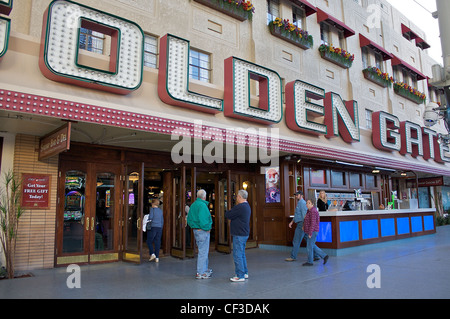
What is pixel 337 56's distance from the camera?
15859 mm

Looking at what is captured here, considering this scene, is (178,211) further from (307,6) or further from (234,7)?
(307,6)

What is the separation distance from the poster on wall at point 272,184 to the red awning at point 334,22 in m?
7.37

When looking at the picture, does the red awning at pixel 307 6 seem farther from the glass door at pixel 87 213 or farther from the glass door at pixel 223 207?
the glass door at pixel 87 213

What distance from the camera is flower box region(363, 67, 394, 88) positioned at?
1772cm

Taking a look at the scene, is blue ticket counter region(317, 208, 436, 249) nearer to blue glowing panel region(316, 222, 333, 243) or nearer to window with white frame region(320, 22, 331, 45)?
blue glowing panel region(316, 222, 333, 243)

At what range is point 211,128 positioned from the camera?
8.76 metres

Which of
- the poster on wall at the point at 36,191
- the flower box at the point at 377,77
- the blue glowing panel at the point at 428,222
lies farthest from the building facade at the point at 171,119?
the blue glowing panel at the point at 428,222

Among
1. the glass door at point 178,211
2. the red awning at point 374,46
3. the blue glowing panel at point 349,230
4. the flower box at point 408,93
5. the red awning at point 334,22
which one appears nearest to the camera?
the glass door at point 178,211

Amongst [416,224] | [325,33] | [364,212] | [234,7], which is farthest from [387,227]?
[234,7]

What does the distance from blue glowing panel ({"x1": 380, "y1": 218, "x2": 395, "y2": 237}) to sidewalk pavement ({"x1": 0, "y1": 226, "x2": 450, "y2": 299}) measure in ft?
9.76

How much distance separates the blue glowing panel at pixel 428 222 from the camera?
53.6 feet

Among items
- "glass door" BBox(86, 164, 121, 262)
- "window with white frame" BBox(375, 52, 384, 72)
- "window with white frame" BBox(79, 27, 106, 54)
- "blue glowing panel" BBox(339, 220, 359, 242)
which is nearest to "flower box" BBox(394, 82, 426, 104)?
"window with white frame" BBox(375, 52, 384, 72)
